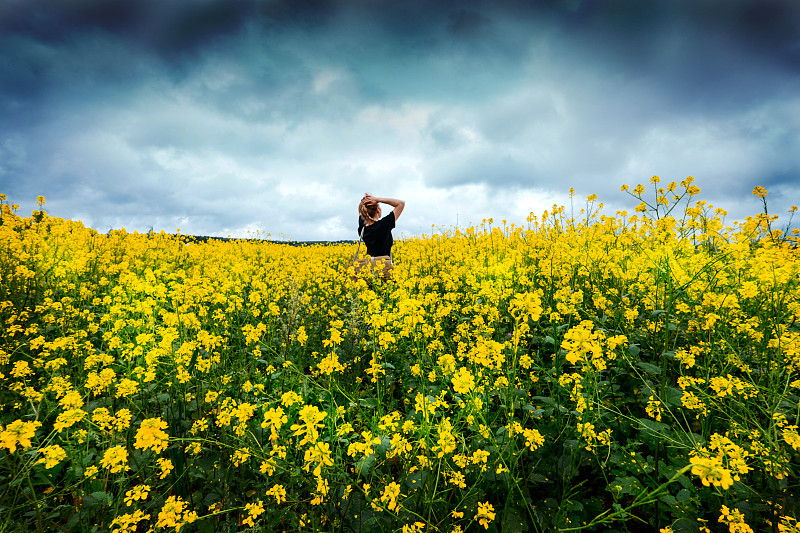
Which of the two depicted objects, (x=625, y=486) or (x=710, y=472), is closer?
(x=710, y=472)

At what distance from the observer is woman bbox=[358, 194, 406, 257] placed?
7645 mm

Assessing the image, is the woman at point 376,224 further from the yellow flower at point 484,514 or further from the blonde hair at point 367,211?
the yellow flower at point 484,514

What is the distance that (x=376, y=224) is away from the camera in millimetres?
7629

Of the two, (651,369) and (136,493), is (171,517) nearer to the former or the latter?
(136,493)

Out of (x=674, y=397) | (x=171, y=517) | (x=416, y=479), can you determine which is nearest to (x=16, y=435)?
(x=171, y=517)

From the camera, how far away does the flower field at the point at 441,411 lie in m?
1.66

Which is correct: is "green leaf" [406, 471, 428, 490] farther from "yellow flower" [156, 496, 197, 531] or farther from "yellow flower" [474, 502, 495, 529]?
"yellow flower" [156, 496, 197, 531]

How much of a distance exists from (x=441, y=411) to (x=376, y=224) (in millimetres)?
5603

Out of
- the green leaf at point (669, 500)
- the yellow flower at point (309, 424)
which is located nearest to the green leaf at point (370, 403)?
the yellow flower at point (309, 424)

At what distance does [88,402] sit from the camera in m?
2.65

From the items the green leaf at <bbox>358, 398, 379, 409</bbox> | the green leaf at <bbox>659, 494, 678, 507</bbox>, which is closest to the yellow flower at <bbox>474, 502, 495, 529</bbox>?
the green leaf at <bbox>659, 494, 678, 507</bbox>

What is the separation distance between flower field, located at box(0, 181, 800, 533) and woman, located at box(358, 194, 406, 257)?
9.01ft

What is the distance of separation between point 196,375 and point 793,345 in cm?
436

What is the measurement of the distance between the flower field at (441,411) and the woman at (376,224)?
275 centimetres
